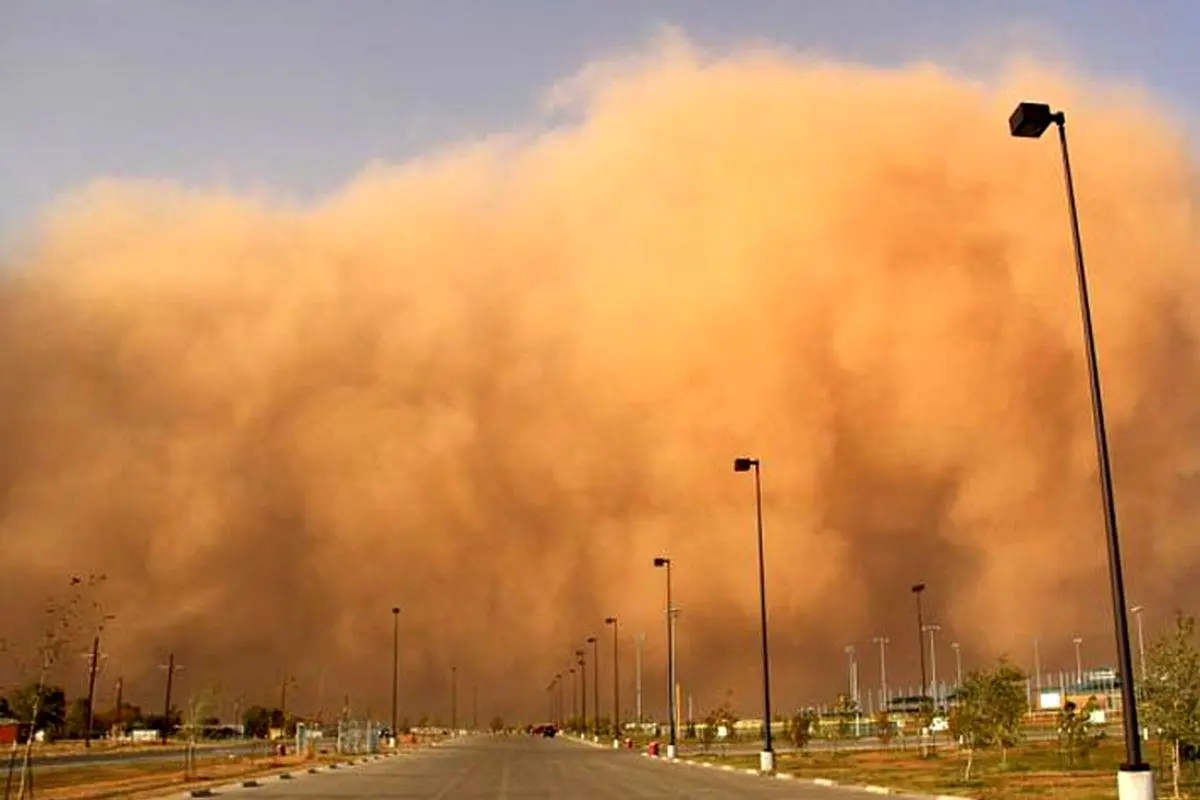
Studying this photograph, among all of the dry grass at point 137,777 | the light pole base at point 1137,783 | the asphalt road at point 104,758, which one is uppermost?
the light pole base at point 1137,783

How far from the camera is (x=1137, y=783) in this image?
1502cm

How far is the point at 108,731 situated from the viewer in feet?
435

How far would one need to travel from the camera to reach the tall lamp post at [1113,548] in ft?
49.6

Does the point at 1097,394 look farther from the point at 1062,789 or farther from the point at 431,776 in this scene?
the point at 431,776

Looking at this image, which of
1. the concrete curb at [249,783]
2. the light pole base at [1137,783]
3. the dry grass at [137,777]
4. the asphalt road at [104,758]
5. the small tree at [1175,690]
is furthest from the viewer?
the asphalt road at [104,758]

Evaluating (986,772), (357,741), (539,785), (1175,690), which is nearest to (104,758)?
(357,741)

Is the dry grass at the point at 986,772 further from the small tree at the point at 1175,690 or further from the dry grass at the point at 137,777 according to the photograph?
the dry grass at the point at 137,777

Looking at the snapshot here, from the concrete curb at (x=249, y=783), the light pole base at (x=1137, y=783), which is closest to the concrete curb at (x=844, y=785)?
the light pole base at (x=1137, y=783)

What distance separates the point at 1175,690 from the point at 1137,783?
10524mm

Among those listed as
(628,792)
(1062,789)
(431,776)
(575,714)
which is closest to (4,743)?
(431,776)

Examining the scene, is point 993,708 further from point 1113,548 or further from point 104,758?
point 104,758

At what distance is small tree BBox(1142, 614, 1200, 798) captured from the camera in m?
23.8

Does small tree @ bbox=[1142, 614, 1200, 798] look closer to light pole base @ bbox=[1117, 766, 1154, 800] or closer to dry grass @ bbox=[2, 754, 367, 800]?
light pole base @ bbox=[1117, 766, 1154, 800]

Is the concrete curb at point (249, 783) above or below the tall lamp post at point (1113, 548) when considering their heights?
below
